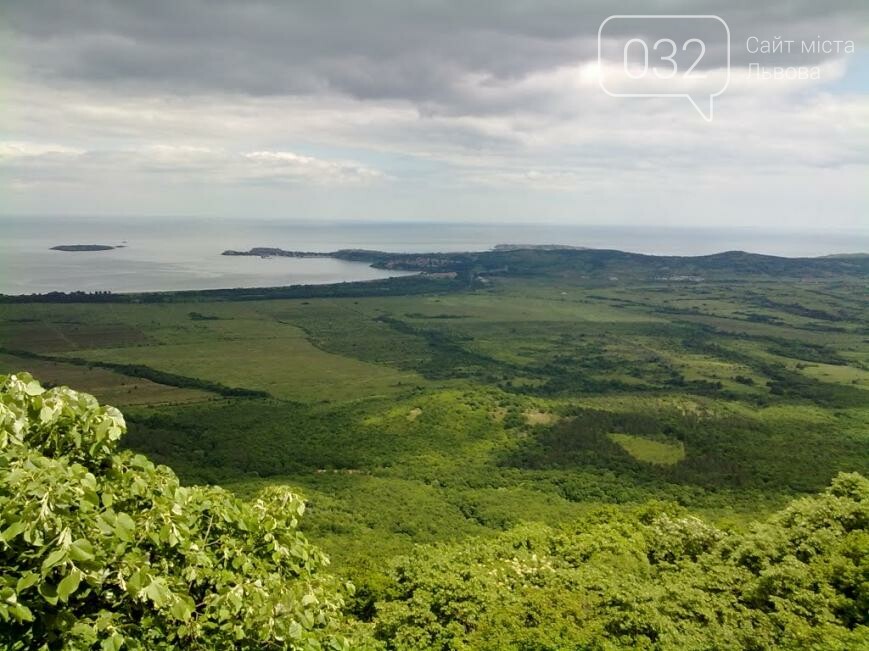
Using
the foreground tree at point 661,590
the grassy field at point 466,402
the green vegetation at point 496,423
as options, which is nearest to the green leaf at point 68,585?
the green vegetation at point 496,423

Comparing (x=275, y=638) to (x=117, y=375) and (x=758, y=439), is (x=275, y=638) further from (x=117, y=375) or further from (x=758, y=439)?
(x=117, y=375)

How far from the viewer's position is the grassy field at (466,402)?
131 ft

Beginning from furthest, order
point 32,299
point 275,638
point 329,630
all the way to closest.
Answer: point 32,299, point 329,630, point 275,638

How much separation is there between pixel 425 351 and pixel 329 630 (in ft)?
264

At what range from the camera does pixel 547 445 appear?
163 feet

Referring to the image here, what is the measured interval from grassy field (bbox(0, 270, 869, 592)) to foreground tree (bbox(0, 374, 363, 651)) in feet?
39.2

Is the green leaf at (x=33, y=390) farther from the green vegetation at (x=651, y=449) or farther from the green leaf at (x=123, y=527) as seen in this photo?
the green vegetation at (x=651, y=449)

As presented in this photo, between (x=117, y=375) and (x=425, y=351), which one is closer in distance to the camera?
(x=117, y=375)

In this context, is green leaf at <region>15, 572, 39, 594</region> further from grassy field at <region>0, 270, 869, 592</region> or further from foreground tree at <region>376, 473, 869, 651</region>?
grassy field at <region>0, 270, 869, 592</region>

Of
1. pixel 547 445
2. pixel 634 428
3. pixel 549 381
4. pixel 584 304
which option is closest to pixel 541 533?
pixel 547 445

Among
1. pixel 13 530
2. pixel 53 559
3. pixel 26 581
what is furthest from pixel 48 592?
pixel 13 530

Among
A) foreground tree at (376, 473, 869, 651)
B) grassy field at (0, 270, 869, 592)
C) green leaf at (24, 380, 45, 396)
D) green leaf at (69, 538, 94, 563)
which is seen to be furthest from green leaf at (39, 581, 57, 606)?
grassy field at (0, 270, 869, 592)

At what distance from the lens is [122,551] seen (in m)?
4.52

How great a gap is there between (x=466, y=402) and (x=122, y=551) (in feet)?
176
